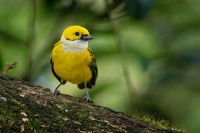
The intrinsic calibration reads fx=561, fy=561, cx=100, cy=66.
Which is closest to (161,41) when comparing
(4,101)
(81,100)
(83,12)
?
(83,12)

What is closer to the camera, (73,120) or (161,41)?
(73,120)

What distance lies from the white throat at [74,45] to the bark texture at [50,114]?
2.33 feet

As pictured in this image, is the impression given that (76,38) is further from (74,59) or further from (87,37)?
(74,59)

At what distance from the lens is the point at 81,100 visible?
3.71 metres

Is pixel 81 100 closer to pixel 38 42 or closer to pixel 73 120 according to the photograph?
pixel 73 120

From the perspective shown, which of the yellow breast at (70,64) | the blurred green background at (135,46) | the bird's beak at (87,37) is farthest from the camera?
the blurred green background at (135,46)

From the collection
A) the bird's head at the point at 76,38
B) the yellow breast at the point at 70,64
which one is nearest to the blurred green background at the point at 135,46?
the bird's head at the point at 76,38

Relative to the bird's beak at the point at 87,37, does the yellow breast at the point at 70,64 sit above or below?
below

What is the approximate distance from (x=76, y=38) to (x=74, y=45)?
0.38 ft

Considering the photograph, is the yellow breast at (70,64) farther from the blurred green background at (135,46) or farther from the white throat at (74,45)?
the blurred green background at (135,46)

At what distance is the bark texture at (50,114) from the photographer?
3.23m

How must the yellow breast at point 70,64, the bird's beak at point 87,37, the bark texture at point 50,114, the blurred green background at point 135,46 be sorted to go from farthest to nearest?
1. the blurred green background at point 135,46
2. the bird's beak at point 87,37
3. the yellow breast at point 70,64
4. the bark texture at point 50,114

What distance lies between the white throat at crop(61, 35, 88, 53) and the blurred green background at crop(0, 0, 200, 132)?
64 centimetres

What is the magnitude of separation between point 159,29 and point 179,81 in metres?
0.66
